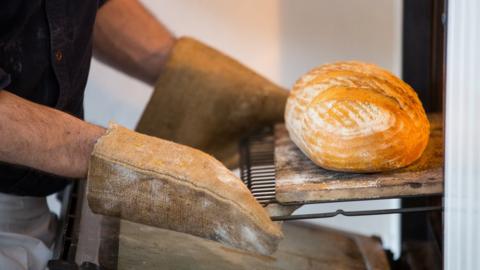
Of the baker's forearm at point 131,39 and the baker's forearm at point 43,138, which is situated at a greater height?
the baker's forearm at point 131,39

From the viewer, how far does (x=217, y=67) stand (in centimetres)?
174

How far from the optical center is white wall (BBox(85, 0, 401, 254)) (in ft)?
6.70

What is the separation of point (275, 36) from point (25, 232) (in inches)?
38.0

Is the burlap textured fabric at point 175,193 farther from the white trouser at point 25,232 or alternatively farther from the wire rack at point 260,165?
the white trouser at point 25,232

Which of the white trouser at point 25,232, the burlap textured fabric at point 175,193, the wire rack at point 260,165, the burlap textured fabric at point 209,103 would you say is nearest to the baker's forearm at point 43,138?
the burlap textured fabric at point 175,193

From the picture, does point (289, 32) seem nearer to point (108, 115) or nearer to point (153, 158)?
point (108, 115)

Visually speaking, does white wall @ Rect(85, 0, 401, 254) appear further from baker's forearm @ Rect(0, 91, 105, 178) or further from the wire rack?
baker's forearm @ Rect(0, 91, 105, 178)

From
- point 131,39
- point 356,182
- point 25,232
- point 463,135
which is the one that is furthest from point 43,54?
point 463,135

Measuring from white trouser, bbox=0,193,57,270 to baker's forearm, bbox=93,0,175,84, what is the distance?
442mm

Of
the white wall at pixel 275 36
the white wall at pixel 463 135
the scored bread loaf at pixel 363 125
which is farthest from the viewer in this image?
the white wall at pixel 275 36

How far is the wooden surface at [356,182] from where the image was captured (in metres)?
1.15

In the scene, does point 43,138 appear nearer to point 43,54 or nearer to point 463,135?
point 43,54

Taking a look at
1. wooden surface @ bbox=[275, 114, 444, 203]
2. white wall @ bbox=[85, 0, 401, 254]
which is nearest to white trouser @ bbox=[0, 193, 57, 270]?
wooden surface @ bbox=[275, 114, 444, 203]

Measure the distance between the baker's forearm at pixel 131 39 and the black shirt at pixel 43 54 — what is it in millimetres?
329
